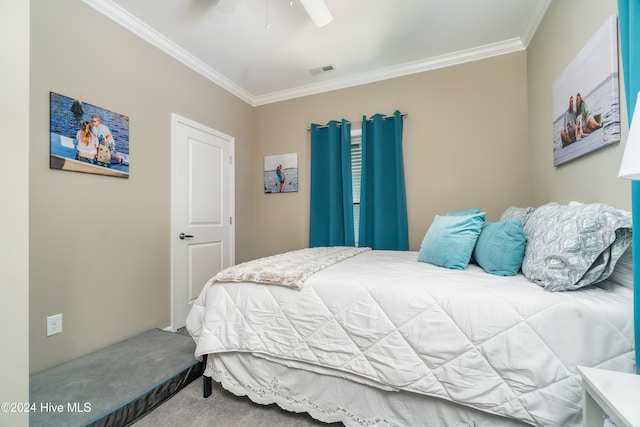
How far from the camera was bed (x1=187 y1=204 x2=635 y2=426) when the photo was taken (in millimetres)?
988

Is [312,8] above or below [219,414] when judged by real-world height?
above

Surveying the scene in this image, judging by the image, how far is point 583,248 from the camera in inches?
42.4

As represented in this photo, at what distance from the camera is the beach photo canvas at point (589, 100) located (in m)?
1.31

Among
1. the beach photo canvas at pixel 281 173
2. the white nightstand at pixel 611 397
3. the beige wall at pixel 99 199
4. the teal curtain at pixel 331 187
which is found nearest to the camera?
the white nightstand at pixel 611 397

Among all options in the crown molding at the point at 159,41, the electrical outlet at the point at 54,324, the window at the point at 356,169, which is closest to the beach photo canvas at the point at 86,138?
the crown molding at the point at 159,41

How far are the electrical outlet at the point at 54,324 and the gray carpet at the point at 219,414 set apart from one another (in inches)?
35.2

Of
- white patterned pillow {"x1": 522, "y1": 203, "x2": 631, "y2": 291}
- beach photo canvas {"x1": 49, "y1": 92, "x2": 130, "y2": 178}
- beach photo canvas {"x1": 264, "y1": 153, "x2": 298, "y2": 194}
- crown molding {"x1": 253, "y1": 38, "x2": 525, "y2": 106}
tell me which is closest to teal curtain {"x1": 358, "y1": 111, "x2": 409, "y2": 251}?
crown molding {"x1": 253, "y1": 38, "x2": 525, "y2": 106}

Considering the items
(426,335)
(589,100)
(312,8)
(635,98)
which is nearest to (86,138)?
(312,8)

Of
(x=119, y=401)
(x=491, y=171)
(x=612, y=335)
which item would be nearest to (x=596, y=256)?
(x=612, y=335)

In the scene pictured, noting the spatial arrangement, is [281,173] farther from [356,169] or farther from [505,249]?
[505,249]

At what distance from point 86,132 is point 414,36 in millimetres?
2805

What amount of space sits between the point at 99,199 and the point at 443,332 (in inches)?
94.6

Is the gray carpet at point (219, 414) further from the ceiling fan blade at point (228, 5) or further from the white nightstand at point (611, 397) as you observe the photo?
the ceiling fan blade at point (228, 5)

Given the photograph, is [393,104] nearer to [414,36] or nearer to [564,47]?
[414,36]
